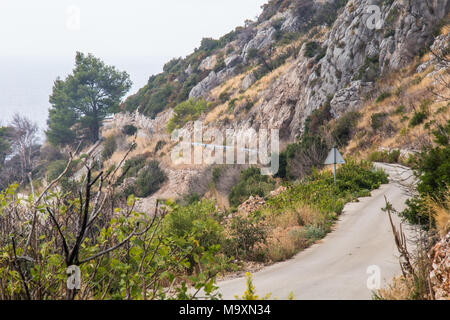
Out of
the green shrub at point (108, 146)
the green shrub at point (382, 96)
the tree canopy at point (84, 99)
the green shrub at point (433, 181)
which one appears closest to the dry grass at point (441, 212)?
the green shrub at point (433, 181)

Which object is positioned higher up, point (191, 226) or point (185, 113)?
point (185, 113)

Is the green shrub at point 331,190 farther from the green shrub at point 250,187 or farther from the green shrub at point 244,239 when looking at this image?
the green shrub at point 244,239

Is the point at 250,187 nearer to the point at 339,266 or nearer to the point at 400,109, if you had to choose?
the point at 339,266

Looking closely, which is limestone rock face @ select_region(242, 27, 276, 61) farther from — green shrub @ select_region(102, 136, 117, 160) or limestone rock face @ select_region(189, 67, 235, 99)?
green shrub @ select_region(102, 136, 117, 160)

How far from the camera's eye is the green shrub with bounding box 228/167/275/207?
15945 mm

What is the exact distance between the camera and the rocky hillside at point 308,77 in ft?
74.8

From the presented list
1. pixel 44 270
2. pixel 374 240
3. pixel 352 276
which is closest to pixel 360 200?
pixel 374 240

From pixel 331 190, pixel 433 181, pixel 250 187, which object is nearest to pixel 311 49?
pixel 250 187

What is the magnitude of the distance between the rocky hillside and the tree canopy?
11.1ft

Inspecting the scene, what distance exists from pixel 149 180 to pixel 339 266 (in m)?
22.4

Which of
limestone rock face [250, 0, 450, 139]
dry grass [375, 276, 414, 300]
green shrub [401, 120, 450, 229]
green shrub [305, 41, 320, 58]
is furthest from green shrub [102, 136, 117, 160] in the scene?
dry grass [375, 276, 414, 300]

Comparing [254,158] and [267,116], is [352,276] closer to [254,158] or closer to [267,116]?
[254,158]

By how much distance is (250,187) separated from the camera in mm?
16312

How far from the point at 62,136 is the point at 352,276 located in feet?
134
